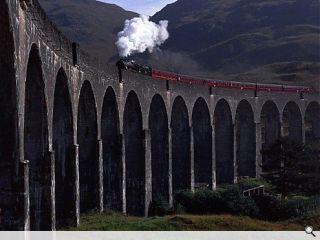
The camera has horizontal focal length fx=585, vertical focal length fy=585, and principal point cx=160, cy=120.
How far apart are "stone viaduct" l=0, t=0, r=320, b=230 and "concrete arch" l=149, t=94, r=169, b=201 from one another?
59 millimetres

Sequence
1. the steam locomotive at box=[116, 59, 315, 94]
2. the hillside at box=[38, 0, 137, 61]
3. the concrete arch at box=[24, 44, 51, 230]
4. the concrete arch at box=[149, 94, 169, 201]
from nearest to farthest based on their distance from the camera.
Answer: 1. the concrete arch at box=[24, 44, 51, 230]
2. the steam locomotive at box=[116, 59, 315, 94]
3. the concrete arch at box=[149, 94, 169, 201]
4. the hillside at box=[38, 0, 137, 61]

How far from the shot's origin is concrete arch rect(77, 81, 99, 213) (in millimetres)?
24562

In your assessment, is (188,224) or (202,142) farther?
(202,142)

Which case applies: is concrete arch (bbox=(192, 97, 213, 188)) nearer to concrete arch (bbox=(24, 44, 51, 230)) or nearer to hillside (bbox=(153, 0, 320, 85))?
concrete arch (bbox=(24, 44, 51, 230))

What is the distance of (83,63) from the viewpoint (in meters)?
23.0

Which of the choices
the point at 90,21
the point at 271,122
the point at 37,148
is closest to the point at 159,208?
the point at 37,148

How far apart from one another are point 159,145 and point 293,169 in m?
7.90

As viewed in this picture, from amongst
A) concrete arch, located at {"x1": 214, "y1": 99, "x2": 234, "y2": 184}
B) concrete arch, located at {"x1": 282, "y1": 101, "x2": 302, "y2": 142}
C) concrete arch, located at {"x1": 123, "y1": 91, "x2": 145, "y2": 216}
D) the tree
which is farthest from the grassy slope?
concrete arch, located at {"x1": 282, "y1": 101, "x2": 302, "y2": 142}

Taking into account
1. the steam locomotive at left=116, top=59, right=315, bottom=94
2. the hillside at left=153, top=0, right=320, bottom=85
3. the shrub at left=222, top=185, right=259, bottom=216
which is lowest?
the shrub at left=222, top=185, right=259, bottom=216

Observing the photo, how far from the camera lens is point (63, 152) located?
21.3m

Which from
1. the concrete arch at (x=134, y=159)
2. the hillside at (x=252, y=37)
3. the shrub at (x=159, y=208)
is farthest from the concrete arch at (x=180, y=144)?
the hillside at (x=252, y=37)

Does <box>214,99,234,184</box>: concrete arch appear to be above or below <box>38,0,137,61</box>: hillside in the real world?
below

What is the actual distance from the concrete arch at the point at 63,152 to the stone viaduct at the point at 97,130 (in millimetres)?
37

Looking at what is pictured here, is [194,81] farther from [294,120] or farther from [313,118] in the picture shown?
[313,118]
